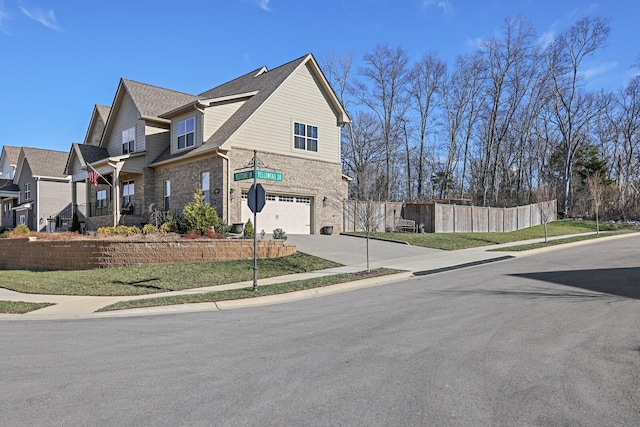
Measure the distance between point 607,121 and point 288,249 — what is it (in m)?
48.6

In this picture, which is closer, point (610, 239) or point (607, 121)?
point (610, 239)

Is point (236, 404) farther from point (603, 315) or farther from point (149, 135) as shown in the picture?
point (149, 135)

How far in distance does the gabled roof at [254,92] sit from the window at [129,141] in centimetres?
263

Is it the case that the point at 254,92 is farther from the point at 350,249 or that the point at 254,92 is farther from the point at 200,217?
the point at 350,249

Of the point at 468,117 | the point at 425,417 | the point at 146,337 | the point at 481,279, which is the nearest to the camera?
the point at 425,417

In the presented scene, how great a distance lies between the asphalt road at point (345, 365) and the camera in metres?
4.09

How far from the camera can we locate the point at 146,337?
7406mm

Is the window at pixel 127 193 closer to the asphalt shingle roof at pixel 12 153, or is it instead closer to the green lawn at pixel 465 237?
the green lawn at pixel 465 237

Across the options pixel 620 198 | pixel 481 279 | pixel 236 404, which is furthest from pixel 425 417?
pixel 620 198

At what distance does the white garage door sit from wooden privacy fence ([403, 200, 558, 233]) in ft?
28.7

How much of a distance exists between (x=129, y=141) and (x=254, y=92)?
893 centimetres

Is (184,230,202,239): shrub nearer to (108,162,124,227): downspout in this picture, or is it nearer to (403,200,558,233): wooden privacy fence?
(108,162,124,227): downspout

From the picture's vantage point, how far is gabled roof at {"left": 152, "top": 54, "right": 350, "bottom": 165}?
21844 mm

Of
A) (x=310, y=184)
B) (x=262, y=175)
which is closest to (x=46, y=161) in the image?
(x=310, y=184)
